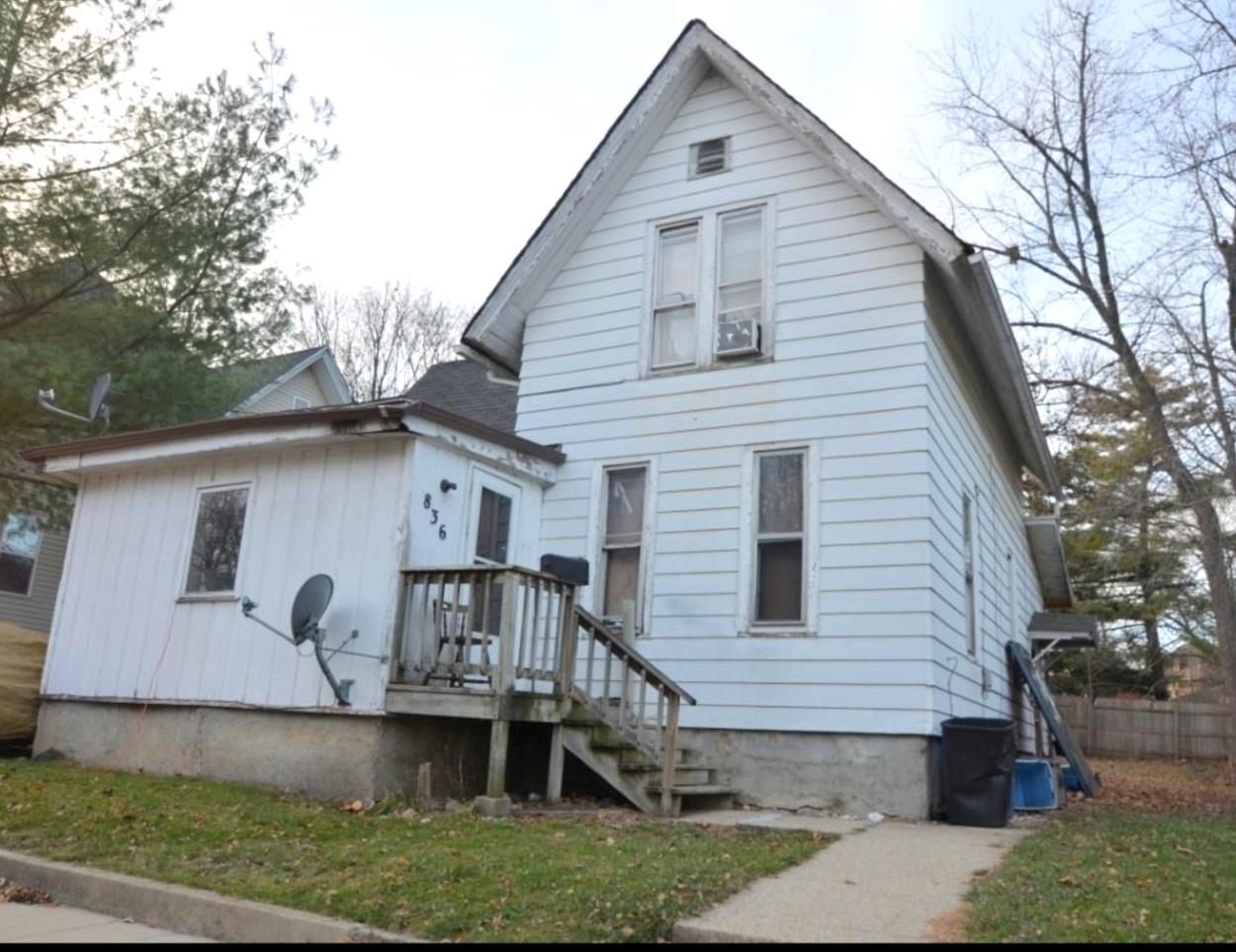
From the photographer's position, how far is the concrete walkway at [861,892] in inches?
162

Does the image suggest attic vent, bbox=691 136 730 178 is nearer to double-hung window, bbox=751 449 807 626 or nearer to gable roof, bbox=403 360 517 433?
double-hung window, bbox=751 449 807 626

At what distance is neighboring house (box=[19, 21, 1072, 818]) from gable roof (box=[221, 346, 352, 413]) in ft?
13.1

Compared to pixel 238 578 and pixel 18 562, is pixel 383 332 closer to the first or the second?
pixel 18 562

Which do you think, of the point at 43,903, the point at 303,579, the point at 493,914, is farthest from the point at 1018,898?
the point at 303,579

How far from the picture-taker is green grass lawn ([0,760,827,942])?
438 cm

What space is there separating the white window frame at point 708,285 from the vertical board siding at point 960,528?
1555 millimetres

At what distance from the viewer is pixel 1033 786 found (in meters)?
9.82

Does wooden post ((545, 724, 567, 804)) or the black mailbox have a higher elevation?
the black mailbox

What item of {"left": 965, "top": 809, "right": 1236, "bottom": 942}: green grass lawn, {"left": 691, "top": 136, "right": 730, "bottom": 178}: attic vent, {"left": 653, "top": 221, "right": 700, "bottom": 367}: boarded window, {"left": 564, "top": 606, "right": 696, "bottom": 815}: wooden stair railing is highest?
{"left": 691, "top": 136, "right": 730, "bottom": 178}: attic vent

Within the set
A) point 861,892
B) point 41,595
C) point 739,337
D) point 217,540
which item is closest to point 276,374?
point 41,595

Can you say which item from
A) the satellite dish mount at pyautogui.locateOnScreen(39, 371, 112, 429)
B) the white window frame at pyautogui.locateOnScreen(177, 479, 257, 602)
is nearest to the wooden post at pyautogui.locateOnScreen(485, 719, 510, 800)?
the white window frame at pyautogui.locateOnScreen(177, 479, 257, 602)

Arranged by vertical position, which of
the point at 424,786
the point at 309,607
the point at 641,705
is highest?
the point at 309,607

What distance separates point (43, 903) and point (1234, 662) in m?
17.1

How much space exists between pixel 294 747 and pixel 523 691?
6.41 ft
